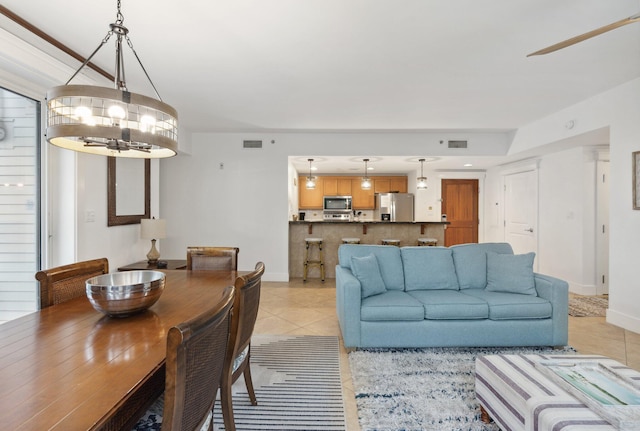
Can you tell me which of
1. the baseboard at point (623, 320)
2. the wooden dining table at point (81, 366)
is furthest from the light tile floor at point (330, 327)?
the wooden dining table at point (81, 366)

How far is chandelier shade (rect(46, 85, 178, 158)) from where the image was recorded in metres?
1.37

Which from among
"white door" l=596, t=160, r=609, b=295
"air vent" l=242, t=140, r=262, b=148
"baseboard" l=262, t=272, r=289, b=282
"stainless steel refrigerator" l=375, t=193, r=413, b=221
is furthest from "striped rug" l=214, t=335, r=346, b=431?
"stainless steel refrigerator" l=375, t=193, r=413, b=221

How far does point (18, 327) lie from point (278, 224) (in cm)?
413

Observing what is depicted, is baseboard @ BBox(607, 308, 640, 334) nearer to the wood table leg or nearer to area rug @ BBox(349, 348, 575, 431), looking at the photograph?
area rug @ BBox(349, 348, 575, 431)

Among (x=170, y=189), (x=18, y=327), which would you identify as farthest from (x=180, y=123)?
(x=18, y=327)

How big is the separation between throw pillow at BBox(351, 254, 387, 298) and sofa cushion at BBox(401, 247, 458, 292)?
364mm

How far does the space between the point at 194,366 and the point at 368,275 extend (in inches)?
85.0

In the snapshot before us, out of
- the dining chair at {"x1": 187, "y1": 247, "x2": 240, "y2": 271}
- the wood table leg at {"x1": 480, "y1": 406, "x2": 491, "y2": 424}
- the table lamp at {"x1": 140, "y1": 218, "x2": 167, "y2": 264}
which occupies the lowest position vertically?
the wood table leg at {"x1": 480, "y1": 406, "x2": 491, "y2": 424}

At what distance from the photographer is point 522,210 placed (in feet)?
19.7

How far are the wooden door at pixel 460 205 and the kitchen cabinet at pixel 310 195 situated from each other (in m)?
3.00

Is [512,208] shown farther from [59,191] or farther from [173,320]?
[59,191]

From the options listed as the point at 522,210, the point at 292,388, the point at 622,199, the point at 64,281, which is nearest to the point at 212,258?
the point at 64,281

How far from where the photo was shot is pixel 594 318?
370cm

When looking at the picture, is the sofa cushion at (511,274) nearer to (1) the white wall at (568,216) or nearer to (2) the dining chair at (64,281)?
(1) the white wall at (568,216)
